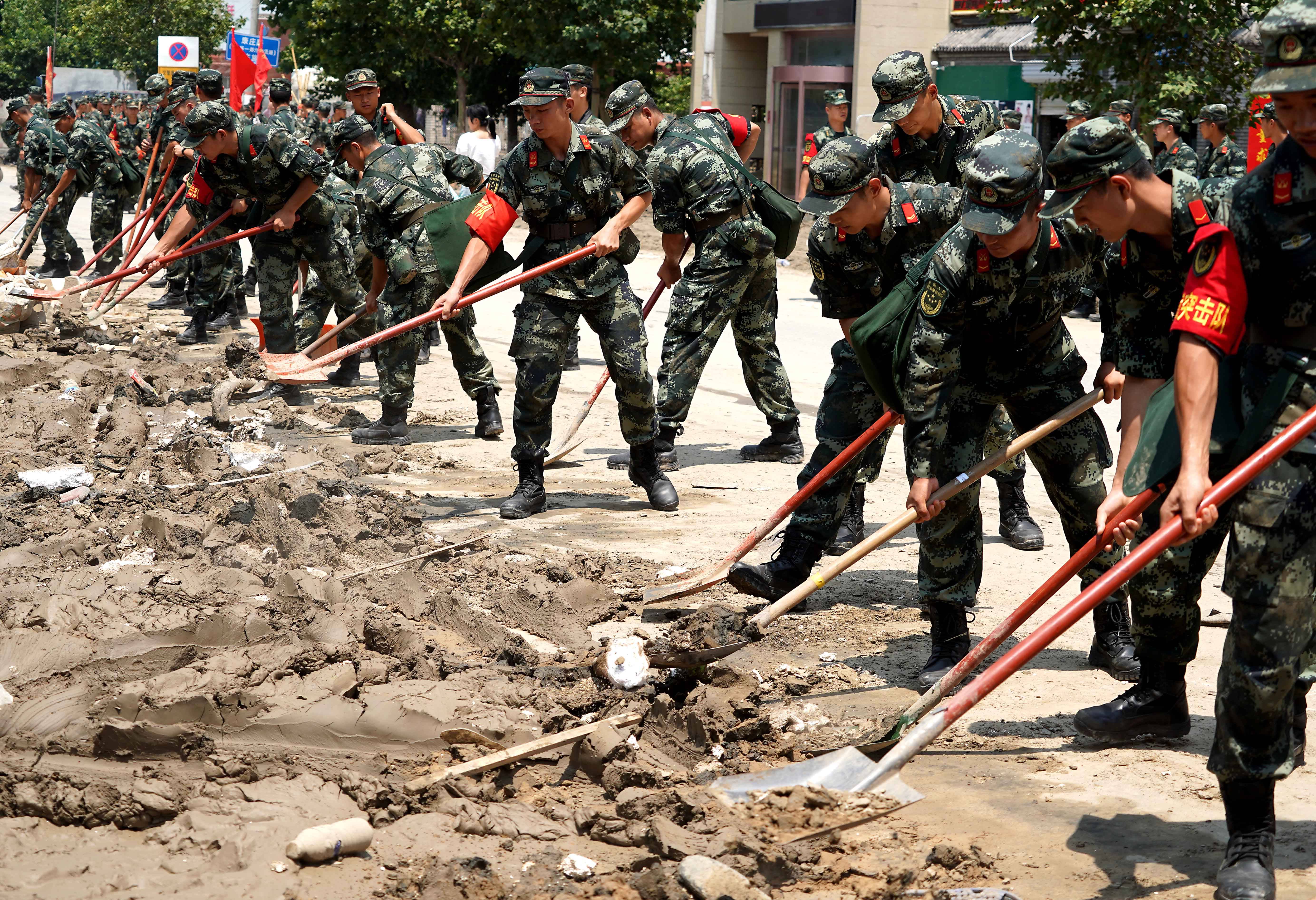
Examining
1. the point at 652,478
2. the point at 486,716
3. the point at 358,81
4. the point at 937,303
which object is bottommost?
the point at 486,716

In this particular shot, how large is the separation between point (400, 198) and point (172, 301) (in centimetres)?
681

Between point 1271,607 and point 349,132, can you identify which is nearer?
point 1271,607

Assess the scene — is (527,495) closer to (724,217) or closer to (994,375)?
(724,217)

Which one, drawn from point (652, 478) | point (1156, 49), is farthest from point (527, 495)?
point (1156, 49)

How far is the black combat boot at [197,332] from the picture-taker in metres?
11.6

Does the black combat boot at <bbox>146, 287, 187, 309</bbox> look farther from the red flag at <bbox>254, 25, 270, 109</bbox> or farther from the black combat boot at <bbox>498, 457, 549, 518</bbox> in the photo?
the black combat boot at <bbox>498, 457, 549, 518</bbox>

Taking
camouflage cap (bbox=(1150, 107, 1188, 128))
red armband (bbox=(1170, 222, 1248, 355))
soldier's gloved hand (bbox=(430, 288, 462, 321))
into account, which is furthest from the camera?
camouflage cap (bbox=(1150, 107, 1188, 128))

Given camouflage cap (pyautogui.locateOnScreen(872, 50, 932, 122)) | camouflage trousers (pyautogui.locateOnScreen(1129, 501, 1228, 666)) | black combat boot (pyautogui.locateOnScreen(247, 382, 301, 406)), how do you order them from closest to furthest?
1. camouflage trousers (pyautogui.locateOnScreen(1129, 501, 1228, 666))
2. camouflage cap (pyautogui.locateOnScreen(872, 50, 932, 122))
3. black combat boot (pyautogui.locateOnScreen(247, 382, 301, 406))

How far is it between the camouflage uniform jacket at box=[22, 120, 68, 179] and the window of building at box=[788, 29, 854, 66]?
1429 cm

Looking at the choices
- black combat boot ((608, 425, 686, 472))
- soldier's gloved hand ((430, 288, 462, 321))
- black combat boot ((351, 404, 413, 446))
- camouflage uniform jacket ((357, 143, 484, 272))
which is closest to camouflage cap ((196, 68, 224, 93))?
camouflage uniform jacket ((357, 143, 484, 272))

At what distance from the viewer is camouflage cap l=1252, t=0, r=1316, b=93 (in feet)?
9.49

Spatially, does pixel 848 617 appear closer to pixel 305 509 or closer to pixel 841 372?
pixel 841 372

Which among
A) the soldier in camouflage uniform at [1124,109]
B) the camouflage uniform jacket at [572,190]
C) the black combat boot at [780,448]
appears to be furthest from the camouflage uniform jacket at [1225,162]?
the camouflage uniform jacket at [572,190]

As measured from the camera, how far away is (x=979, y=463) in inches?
174
